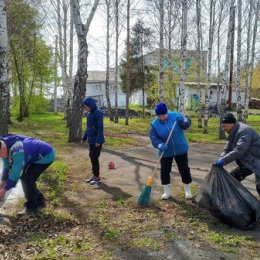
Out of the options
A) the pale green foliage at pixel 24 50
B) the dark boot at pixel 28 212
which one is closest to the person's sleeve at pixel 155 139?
the dark boot at pixel 28 212

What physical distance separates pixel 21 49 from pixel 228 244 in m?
22.3

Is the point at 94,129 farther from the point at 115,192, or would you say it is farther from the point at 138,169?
the point at 138,169

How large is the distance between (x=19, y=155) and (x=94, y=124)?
2.67 m

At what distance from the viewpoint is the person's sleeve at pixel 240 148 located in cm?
544

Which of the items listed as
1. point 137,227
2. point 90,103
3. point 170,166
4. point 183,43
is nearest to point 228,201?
point 137,227

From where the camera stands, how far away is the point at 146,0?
79.3 ft

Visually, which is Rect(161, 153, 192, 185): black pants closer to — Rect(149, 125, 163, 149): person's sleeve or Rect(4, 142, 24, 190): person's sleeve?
Rect(149, 125, 163, 149): person's sleeve

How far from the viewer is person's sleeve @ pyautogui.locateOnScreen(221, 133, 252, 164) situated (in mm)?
5438

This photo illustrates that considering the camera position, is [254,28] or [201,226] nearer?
[201,226]

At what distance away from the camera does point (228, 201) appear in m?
5.35

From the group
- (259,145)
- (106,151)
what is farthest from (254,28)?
(259,145)

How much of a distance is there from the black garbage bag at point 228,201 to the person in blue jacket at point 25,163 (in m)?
2.31

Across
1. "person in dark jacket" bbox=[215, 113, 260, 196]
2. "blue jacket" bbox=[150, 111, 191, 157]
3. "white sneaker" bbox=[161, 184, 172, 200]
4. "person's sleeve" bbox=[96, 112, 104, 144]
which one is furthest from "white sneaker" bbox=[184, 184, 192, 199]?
"person's sleeve" bbox=[96, 112, 104, 144]

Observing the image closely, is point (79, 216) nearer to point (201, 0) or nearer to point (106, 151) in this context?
point (106, 151)
